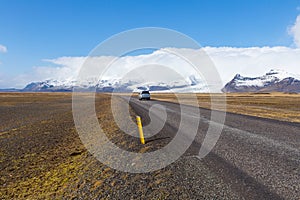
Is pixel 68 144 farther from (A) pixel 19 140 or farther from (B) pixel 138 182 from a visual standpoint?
(B) pixel 138 182

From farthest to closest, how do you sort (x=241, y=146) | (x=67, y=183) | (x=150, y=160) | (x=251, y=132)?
1. (x=251, y=132)
2. (x=241, y=146)
3. (x=150, y=160)
4. (x=67, y=183)

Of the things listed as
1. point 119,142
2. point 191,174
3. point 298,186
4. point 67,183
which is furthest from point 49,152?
point 298,186

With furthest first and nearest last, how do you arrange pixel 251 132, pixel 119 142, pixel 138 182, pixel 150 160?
pixel 251 132, pixel 119 142, pixel 150 160, pixel 138 182

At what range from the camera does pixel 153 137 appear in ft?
33.9

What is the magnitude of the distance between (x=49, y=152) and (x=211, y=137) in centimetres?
778

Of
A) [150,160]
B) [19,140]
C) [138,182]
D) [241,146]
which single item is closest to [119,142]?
[150,160]

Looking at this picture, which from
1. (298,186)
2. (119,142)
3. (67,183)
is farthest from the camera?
(119,142)

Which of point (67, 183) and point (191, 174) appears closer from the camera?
point (191, 174)

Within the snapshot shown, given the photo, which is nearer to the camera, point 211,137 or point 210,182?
point 210,182

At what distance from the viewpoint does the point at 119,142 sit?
995 centimetres

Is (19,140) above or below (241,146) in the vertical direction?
below

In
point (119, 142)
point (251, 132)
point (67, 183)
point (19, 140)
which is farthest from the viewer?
point (19, 140)

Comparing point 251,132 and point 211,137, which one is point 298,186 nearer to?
point 211,137

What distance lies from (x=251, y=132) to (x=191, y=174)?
717 cm
